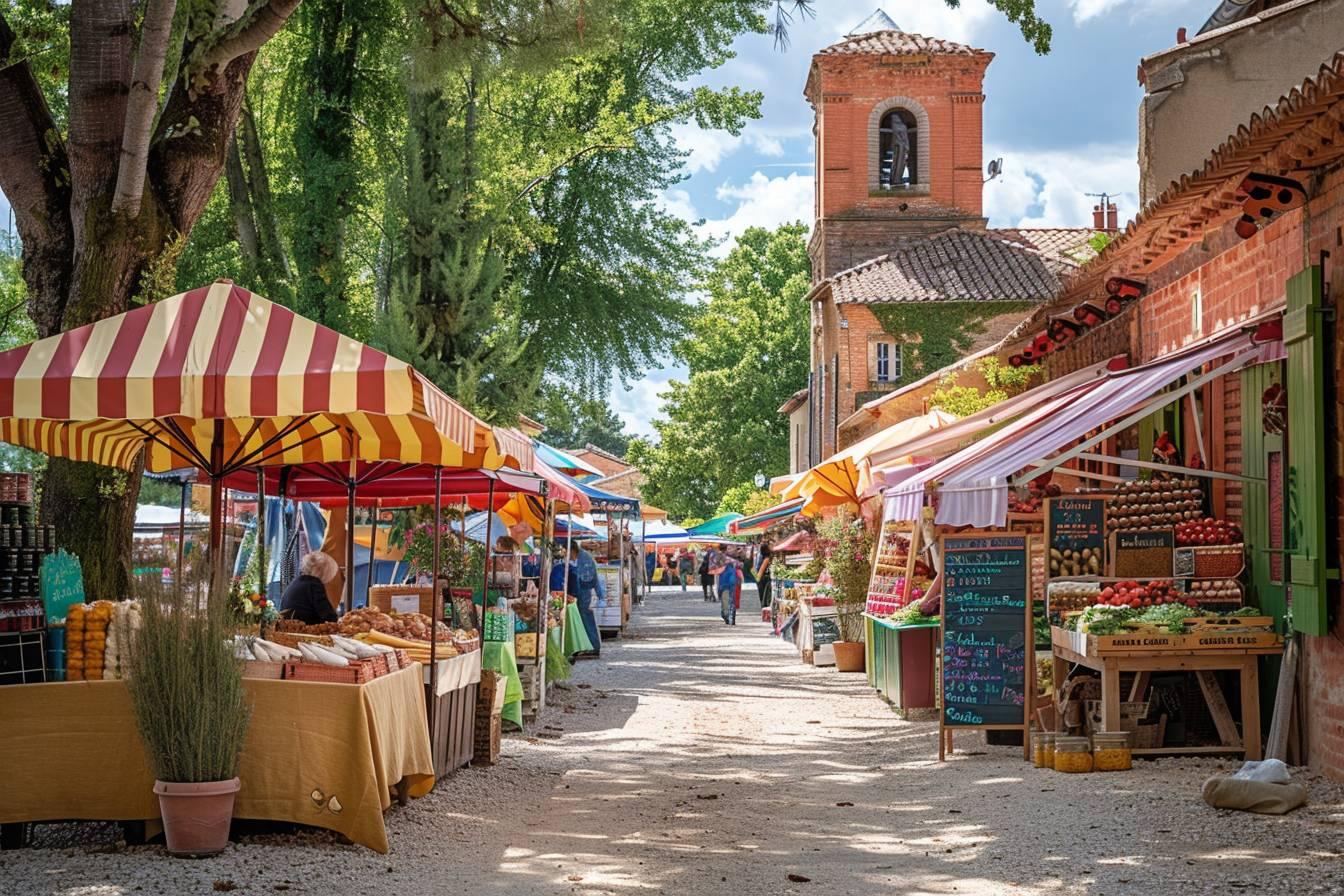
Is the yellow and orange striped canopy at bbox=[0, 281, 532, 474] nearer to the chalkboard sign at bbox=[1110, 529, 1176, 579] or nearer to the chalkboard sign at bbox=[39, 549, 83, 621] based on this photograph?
the chalkboard sign at bbox=[39, 549, 83, 621]

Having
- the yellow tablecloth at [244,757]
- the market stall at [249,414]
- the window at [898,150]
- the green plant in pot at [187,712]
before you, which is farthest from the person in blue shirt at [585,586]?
the window at [898,150]

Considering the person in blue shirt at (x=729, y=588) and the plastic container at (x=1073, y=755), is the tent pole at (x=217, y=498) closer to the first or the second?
the plastic container at (x=1073, y=755)

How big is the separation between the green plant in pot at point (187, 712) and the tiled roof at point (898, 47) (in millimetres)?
35549

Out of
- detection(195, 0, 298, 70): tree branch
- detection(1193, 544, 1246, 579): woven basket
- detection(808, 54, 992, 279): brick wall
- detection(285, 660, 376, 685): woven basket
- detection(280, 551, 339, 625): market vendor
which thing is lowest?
detection(285, 660, 376, 685): woven basket

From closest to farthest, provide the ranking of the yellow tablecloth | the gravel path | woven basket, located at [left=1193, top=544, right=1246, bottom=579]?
the gravel path < the yellow tablecloth < woven basket, located at [left=1193, top=544, right=1246, bottom=579]

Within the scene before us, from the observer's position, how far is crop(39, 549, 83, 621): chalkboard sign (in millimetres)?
7750

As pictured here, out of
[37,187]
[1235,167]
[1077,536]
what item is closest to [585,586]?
[1077,536]

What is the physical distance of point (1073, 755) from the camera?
414 inches

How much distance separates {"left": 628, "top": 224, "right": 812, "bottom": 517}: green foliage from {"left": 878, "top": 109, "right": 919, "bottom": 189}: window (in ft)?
54.2

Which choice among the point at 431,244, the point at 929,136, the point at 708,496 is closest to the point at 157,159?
the point at 431,244

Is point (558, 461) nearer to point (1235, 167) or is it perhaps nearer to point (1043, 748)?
point (1043, 748)

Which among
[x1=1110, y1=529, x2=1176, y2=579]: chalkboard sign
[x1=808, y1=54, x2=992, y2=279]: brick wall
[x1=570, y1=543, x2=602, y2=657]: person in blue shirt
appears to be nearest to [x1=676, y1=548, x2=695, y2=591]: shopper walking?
[x1=808, y1=54, x2=992, y2=279]: brick wall

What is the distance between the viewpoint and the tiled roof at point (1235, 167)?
8789mm

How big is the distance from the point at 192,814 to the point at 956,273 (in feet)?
104
